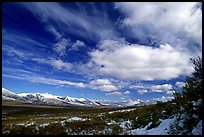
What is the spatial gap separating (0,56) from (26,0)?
134 inches

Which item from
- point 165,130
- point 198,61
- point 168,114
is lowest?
point 165,130

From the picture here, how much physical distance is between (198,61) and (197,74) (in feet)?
4.96

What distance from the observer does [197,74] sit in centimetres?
2308

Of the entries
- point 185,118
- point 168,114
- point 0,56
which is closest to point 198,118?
point 185,118

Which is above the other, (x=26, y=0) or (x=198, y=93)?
(x=26, y=0)

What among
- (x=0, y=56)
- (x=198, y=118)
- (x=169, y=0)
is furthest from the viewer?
(x=198, y=118)

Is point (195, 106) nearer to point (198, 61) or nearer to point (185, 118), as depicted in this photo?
point (185, 118)

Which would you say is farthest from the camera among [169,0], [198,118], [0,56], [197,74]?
[197,74]

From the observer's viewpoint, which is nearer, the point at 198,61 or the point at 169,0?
the point at 169,0

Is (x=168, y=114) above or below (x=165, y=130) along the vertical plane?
above

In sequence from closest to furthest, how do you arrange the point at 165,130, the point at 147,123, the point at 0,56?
the point at 0,56
the point at 165,130
the point at 147,123

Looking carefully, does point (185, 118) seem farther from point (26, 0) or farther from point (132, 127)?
point (26, 0)

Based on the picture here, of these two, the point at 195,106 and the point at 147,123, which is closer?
the point at 195,106

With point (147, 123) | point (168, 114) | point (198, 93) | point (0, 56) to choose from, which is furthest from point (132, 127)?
point (0, 56)
